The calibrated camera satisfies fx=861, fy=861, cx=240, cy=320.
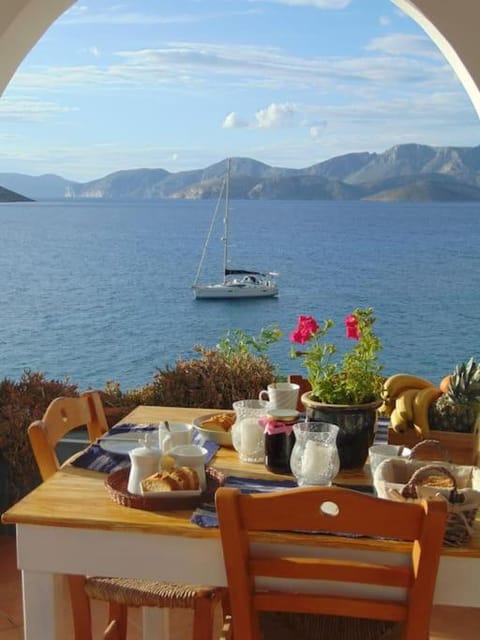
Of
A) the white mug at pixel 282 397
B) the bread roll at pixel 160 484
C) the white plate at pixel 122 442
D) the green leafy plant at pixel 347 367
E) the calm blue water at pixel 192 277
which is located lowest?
the calm blue water at pixel 192 277

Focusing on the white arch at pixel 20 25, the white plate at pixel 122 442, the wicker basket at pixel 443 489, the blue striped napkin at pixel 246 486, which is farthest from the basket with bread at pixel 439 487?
the white arch at pixel 20 25

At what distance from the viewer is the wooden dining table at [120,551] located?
1.45 metres

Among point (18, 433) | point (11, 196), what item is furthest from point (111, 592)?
point (11, 196)

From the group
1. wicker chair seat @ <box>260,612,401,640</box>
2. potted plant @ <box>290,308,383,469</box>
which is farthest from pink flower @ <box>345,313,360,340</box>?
wicker chair seat @ <box>260,612,401,640</box>

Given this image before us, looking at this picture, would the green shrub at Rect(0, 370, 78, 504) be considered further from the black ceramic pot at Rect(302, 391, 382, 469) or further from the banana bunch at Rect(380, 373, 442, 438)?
the black ceramic pot at Rect(302, 391, 382, 469)

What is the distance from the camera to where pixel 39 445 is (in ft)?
6.44

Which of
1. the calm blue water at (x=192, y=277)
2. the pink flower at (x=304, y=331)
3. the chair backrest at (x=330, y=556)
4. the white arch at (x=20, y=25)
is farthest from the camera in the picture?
the calm blue water at (x=192, y=277)

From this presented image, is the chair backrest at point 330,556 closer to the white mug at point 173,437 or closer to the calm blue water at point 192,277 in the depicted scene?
the white mug at point 173,437

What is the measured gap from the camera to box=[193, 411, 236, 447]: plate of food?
2.08 metres

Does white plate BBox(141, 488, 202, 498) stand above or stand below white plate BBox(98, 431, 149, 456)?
above

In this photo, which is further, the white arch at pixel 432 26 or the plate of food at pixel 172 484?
the white arch at pixel 432 26

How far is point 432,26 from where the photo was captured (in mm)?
2541

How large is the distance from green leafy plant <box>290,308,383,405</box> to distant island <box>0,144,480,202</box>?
115 ft

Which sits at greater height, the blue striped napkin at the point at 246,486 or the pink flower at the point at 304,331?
the pink flower at the point at 304,331
